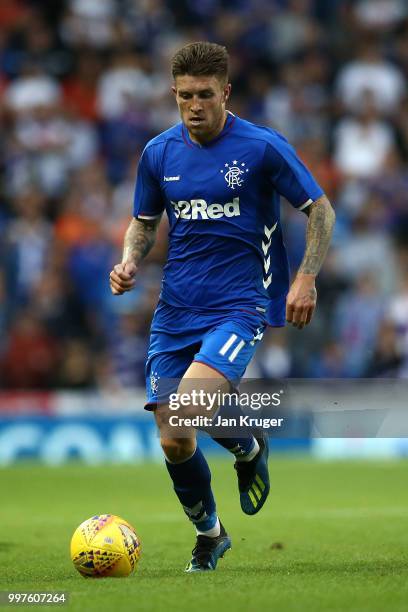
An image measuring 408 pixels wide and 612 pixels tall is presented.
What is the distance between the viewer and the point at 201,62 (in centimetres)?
680

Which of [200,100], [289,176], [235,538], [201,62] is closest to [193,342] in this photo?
[289,176]

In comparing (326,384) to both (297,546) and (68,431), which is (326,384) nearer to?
(297,546)

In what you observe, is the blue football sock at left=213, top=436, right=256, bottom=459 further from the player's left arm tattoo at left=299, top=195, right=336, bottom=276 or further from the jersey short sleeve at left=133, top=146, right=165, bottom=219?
the jersey short sleeve at left=133, top=146, right=165, bottom=219

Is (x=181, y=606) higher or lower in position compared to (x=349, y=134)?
lower

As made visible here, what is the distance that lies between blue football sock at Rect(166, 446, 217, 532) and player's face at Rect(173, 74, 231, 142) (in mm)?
1734

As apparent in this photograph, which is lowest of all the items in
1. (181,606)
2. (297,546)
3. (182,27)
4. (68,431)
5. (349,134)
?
(68,431)

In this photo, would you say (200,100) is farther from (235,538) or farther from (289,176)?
(235,538)

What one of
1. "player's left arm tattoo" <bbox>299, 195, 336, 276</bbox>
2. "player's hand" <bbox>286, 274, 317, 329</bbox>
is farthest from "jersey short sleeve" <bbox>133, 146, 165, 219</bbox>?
"player's hand" <bbox>286, 274, 317, 329</bbox>

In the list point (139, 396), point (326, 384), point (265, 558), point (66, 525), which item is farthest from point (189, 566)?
point (139, 396)

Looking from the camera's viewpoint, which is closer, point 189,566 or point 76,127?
point 189,566

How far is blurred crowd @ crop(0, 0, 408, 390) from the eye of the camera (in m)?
15.8

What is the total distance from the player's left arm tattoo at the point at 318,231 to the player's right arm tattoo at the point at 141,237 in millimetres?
952

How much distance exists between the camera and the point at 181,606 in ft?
17.9

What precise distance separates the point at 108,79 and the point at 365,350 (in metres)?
5.42
